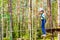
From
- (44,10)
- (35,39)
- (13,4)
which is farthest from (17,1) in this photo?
(35,39)

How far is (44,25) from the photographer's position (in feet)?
6.82

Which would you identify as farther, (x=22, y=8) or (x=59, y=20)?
(x=22, y=8)

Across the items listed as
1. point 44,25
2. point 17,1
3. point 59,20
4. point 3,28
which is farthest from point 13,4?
point 59,20

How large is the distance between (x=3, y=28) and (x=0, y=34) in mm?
80

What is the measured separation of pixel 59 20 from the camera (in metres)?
1.97

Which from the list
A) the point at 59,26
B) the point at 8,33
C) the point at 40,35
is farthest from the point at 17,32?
the point at 59,26

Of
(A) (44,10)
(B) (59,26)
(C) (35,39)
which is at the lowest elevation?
(C) (35,39)

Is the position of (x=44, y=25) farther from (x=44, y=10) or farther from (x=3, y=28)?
(x=3, y=28)

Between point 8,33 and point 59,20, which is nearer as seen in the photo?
point 59,20

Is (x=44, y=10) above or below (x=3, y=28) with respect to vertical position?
above

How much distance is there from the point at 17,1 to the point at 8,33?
1.28 feet

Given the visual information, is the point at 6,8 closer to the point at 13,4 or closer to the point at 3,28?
the point at 13,4

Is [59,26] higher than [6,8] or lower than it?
lower

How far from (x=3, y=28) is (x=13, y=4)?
305 millimetres
